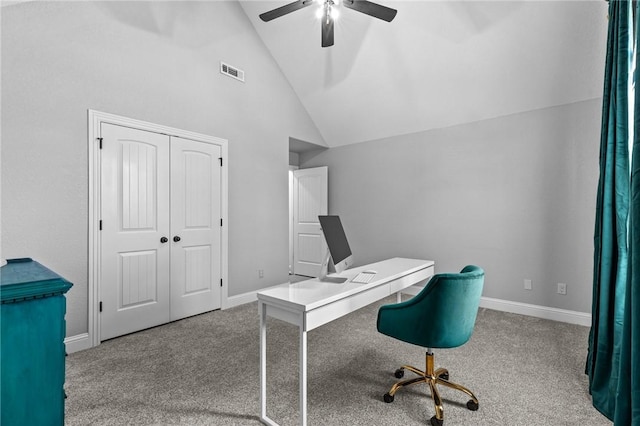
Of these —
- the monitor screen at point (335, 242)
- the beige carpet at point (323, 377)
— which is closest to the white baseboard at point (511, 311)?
the beige carpet at point (323, 377)

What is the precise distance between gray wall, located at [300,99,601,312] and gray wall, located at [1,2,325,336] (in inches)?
68.9

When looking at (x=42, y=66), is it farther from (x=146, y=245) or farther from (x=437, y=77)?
(x=437, y=77)

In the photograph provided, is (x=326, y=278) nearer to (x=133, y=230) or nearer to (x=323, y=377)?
(x=323, y=377)

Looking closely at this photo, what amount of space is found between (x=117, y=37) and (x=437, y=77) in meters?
3.58

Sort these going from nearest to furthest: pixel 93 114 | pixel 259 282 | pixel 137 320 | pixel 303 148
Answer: pixel 93 114, pixel 137 320, pixel 259 282, pixel 303 148

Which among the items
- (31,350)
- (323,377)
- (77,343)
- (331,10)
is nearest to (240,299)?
(77,343)

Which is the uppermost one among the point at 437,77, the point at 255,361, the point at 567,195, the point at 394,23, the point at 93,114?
the point at 394,23

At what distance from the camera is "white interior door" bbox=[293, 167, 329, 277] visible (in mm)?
5664

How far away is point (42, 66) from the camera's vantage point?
258cm

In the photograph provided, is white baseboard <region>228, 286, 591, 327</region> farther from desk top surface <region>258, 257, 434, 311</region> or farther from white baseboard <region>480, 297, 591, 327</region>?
desk top surface <region>258, 257, 434, 311</region>

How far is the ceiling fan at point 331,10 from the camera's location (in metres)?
2.38

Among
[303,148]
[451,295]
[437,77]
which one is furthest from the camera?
[303,148]

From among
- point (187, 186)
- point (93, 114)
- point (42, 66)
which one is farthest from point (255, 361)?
point (42, 66)

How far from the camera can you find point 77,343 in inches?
108
